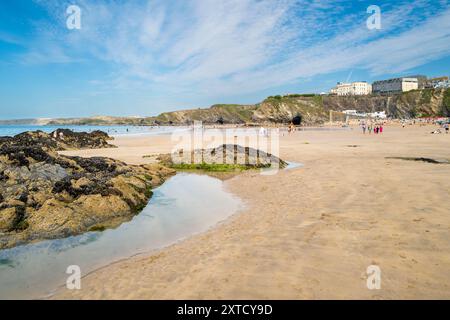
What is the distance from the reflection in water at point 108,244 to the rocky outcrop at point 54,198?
22.8 inches

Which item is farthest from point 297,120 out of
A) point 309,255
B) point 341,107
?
point 309,255

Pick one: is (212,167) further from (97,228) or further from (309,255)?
(309,255)

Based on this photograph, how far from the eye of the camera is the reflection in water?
658cm

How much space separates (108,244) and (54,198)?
3.39m

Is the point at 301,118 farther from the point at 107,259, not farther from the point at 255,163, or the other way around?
the point at 107,259

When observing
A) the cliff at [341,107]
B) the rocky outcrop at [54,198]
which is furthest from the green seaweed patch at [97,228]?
the cliff at [341,107]

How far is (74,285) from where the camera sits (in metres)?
6.23

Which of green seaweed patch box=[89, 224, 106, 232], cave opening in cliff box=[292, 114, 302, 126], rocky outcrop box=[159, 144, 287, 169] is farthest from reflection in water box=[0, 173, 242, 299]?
cave opening in cliff box=[292, 114, 302, 126]

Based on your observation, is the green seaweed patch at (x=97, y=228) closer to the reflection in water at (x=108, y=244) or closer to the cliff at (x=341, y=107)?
the reflection in water at (x=108, y=244)

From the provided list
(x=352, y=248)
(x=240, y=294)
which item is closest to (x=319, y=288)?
(x=240, y=294)

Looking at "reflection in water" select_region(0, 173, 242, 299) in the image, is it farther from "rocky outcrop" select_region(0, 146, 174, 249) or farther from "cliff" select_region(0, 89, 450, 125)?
"cliff" select_region(0, 89, 450, 125)

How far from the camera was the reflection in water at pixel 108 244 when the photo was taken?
21.6 ft

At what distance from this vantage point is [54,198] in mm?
10688
